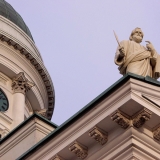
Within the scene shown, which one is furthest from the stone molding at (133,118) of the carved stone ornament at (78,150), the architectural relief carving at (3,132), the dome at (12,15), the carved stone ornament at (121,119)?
the dome at (12,15)

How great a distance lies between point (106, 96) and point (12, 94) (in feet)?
68.3

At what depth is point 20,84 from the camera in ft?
121

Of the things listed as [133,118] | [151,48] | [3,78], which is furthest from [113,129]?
[3,78]

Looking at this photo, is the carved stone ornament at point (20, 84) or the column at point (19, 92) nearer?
the column at point (19, 92)

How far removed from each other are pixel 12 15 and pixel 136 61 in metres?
23.0

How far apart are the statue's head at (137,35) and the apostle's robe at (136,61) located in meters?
0.50

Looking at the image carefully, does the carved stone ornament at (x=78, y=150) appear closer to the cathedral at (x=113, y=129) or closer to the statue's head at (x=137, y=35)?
the cathedral at (x=113, y=129)

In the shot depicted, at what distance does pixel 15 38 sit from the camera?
3775 centimetres

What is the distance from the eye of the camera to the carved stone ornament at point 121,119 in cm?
1612

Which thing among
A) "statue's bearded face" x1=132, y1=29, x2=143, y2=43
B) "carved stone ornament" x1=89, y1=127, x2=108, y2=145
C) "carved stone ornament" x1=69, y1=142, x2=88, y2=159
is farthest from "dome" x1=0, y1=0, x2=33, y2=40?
"carved stone ornament" x1=89, y1=127, x2=108, y2=145

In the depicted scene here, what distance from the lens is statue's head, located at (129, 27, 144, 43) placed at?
1905cm

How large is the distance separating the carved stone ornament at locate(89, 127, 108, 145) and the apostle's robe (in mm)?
2150

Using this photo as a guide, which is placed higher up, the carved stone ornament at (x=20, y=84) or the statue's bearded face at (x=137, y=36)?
the carved stone ornament at (x=20, y=84)

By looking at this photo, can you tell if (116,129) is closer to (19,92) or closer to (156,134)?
(156,134)
